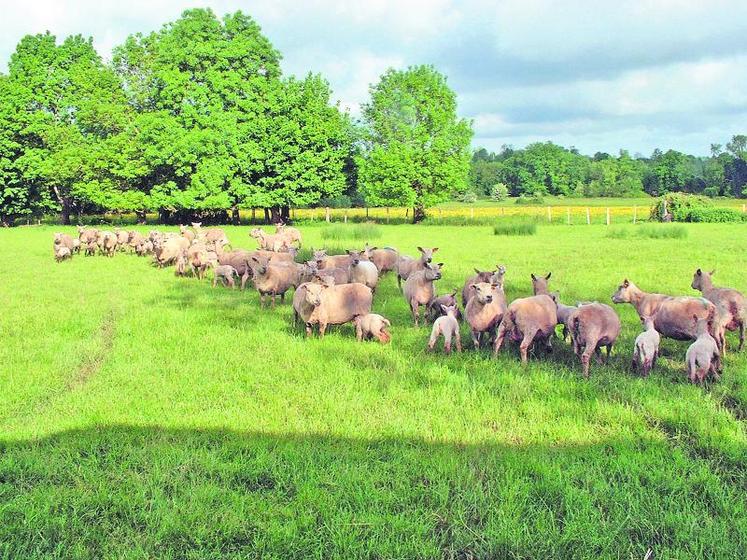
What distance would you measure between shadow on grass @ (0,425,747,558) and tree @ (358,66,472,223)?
47262 millimetres

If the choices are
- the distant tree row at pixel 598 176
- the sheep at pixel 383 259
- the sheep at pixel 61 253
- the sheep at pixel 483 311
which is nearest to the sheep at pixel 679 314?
the sheep at pixel 483 311

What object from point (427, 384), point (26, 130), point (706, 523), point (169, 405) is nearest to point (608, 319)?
point (427, 384)

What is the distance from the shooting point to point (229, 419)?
645 centimetres

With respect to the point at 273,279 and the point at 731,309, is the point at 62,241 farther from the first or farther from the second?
the point at 731,309

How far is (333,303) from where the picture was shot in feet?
33.7

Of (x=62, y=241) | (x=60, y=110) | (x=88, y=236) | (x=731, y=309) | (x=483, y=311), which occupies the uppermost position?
(x=60, y=110)

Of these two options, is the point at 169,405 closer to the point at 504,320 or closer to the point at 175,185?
the point at 504,320

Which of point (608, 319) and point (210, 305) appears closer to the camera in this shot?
point (608, 319)

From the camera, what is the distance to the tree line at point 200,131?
46.2 metres

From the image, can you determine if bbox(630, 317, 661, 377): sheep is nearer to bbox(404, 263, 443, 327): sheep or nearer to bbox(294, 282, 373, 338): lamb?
bbox(404, 263, 443, 327): sheep

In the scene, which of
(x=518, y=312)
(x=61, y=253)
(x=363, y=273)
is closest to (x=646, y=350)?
(x=518, y=312)

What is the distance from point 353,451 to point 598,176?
5062 inches

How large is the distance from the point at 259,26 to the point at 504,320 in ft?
160

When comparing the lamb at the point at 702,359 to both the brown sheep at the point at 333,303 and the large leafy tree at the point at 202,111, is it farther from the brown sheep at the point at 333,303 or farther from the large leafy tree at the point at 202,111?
the large leafy tree at the point at 202,111
